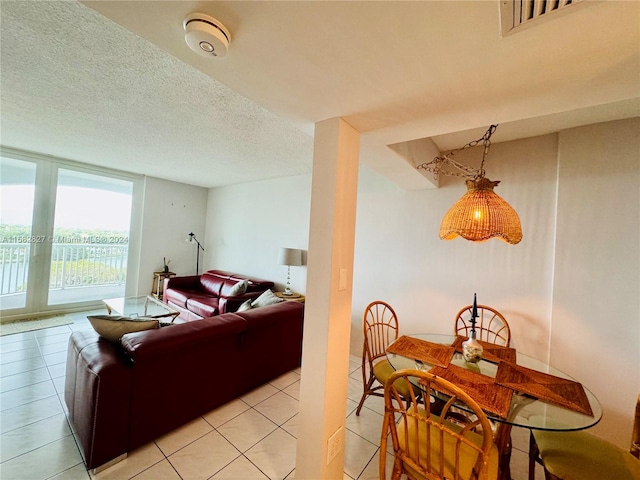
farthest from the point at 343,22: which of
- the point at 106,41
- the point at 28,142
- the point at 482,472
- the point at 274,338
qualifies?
the point at 28,142

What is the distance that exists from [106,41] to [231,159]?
2.09 meters

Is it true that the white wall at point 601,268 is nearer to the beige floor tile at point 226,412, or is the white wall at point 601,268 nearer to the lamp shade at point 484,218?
the lamp shade at point 484,218

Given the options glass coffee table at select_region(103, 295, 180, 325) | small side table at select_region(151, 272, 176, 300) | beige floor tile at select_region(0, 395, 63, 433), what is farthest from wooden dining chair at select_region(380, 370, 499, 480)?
small side table at select_region(151, 272, 176, 300)

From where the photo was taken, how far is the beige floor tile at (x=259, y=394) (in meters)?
2.25

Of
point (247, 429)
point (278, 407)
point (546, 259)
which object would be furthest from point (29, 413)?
point (546, 259)

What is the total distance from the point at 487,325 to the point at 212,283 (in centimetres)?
419

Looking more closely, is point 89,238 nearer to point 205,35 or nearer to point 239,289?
point 239,289

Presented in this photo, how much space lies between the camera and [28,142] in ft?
11.1

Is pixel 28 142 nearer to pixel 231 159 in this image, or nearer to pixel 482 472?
pixel 231 159

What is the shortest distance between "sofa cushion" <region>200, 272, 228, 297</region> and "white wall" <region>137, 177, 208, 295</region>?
43.7 inches

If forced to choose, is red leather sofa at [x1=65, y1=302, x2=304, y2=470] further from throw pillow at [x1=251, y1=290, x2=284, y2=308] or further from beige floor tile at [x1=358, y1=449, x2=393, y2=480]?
beige floor tile at [x1=358, y1=449, x2=393, y2=480]

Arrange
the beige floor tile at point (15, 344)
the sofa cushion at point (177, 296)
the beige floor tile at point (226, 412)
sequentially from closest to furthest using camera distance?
the beige floor tile at point (226, 412) → the beige floor tile at point (15, 344) → the sofa cushion at point (177, 296)

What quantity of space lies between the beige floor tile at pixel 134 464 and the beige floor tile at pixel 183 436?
4 centimetres

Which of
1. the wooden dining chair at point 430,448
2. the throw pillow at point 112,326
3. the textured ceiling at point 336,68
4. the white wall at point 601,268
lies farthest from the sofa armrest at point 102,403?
the white wall at point 601,268
